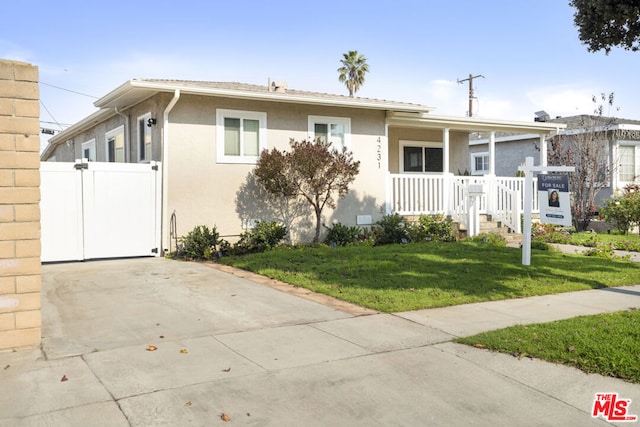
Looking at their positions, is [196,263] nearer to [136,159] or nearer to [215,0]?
[136,159]

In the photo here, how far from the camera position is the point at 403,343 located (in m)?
5.75

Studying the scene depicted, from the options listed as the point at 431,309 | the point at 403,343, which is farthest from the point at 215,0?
the point at 403,343

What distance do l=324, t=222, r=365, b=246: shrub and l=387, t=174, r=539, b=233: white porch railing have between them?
1.81 m

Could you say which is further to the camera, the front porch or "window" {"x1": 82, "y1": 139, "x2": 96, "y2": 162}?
"window" {"x1": 82, "y1": 139, "x2": 96, "y2": 162}

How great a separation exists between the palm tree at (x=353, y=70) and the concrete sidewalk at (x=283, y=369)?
33.5 metres

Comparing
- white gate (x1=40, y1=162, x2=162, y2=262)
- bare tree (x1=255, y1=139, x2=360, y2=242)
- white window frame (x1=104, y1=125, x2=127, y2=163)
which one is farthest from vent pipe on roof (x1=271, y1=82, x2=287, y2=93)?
white window frame (x1=104, y1=125, x2=127, y2=163)

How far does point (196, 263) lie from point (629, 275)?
8.01 m

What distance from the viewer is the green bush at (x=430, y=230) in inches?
571

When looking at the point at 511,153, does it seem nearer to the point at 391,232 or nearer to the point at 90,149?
the point at 391,232

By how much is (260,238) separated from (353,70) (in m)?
29.5

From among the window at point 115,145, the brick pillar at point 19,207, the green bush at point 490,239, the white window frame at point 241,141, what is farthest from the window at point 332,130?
→ the brick pillar at point 19,207

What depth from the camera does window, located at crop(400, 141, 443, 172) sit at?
1794 centimetres

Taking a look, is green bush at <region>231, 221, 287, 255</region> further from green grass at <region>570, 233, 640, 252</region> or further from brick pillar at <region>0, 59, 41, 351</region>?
green grass at <region>570, 233, 640, 252</region>

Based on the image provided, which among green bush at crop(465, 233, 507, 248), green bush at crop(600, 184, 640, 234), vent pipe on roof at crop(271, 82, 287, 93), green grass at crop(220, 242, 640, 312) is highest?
vent pipe on roof at crop(271, 82, 287, 93)
